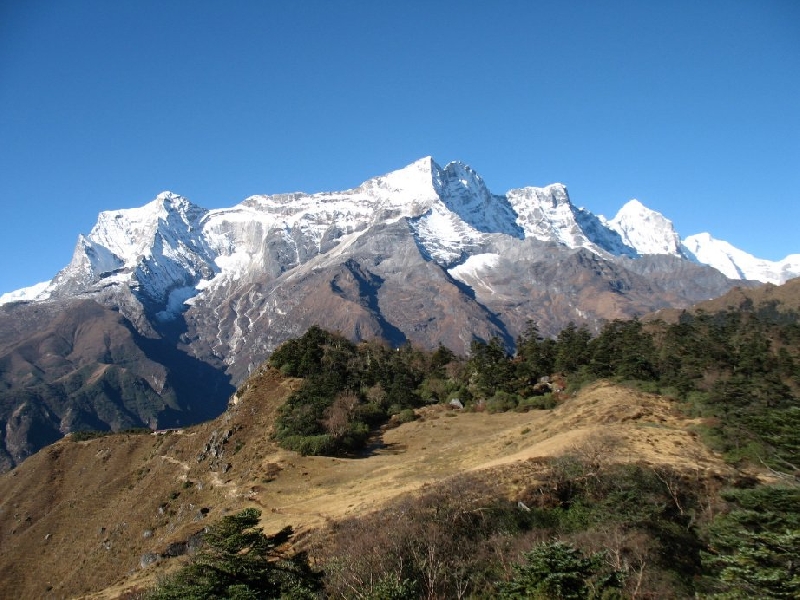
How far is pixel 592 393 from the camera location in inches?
2157

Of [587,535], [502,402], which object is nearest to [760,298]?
[502,402]

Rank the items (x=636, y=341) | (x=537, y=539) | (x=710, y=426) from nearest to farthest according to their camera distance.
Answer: (x=537, y=539) → (x=710, y=426) → (x=636, y=341)

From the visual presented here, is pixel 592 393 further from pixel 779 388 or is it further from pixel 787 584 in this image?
pixel 787 584

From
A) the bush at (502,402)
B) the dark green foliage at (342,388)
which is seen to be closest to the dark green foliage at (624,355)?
the bush at (502,402)

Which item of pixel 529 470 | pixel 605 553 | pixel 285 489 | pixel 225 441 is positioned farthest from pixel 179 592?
pixel 225 441

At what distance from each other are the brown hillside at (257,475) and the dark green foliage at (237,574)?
8243 mm

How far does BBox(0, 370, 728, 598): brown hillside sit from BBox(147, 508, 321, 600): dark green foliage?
27.0 feet

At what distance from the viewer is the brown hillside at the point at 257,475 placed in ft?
121

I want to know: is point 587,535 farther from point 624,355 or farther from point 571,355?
point 571,355

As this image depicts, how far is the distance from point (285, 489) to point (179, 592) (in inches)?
967

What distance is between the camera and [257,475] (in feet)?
163

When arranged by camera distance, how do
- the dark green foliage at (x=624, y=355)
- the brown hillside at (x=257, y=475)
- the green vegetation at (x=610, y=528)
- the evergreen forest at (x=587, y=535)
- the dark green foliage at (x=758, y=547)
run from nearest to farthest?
the dark green foliage at (x=758, y=547) < the green vegetation at (x=610, y=528) < the evergreen forest at (x=587, y=535) < the brown hillside at (x=257, y=475) < the dark green foliage at (x=624, y=355)

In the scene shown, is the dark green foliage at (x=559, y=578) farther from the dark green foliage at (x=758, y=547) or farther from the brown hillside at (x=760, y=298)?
the brown hillside at (x=760, y=298)

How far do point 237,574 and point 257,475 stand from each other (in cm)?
2832
